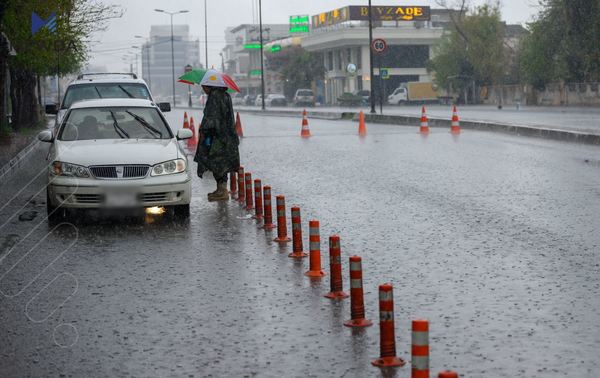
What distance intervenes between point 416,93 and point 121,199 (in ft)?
245

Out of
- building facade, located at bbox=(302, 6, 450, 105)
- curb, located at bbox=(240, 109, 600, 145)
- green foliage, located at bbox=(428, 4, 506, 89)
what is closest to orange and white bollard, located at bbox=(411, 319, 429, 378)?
curb, located at bbox=(240, 109, 600, 145)

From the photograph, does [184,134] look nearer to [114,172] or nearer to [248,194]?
[248,194]

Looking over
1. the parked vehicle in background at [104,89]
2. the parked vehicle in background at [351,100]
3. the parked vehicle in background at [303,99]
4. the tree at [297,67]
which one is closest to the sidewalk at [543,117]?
the parked vehicle in background at [104,89]

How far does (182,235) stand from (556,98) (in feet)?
177

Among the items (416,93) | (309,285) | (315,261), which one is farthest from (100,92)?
(416,93)

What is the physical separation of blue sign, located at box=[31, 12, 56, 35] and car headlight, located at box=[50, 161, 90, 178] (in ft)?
55.8

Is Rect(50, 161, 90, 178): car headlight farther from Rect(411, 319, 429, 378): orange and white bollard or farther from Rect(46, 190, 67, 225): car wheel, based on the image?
Rect(411, 319, 429, 378): orange and white bollard

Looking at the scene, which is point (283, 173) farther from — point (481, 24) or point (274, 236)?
point (481, 24)

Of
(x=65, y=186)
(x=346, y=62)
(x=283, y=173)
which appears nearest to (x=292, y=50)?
(x=346, y=62)

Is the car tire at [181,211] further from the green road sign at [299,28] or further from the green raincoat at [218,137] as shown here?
the green road sign at [299,28]

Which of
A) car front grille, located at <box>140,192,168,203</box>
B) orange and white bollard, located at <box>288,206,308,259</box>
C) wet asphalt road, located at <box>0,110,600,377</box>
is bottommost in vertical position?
wet asphalt road, located at <box>0,110,600,377</box>

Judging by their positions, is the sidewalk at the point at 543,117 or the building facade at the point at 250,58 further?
the building facade at the point at 250,58

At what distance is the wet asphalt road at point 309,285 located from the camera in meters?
5.95

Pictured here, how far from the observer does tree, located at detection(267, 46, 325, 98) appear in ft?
351
